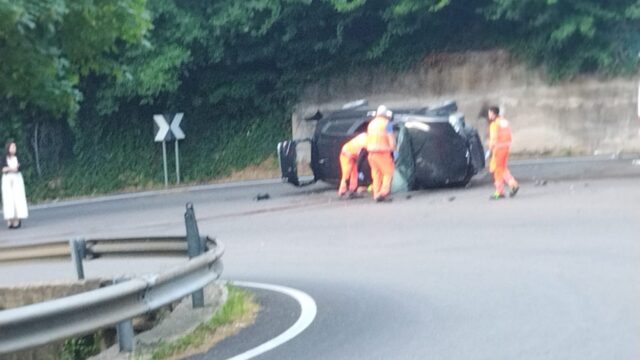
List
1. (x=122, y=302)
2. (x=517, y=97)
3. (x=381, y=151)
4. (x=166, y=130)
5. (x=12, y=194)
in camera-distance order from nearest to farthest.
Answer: (x=122, y=302) < (x=381, y=151) < (x=12, y=194) < (x=517, y=97) < (x=166, y=130)

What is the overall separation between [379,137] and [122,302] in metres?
13.5

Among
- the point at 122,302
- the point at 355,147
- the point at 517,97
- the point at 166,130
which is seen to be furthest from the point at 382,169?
the point at 122,302

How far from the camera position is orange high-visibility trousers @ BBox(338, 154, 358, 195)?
23.3 metres

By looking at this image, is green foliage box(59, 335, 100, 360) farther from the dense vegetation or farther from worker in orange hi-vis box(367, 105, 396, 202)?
the dense vegetation

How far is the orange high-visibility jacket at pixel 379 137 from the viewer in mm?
21672

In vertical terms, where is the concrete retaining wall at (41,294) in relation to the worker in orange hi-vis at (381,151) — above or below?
below

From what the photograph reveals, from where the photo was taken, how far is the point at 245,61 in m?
35.3

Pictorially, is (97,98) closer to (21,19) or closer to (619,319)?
(21,19)

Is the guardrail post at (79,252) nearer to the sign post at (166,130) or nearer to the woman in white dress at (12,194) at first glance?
the woman in white dress at (12,194)

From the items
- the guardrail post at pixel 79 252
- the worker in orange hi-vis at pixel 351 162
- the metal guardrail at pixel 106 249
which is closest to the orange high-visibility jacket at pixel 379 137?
the worker in orange hi-vis at pixel 351 162

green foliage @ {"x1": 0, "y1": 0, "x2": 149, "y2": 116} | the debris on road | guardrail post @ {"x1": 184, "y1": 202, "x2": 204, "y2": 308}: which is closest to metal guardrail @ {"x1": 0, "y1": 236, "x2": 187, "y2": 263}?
guardrail post @ {"x1": 184, "y1": 202, "x2": 204, "y2": 308}

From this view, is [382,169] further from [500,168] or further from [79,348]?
[79,348]

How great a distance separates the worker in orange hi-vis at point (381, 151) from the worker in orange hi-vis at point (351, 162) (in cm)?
122

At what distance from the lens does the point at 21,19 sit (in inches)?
620
